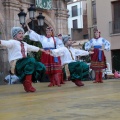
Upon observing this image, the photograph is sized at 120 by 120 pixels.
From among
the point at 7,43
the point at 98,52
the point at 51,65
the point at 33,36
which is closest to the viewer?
the point at 7,43

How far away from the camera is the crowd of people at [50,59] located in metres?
6.64

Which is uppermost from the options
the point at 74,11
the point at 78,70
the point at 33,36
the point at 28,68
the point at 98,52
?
the point at 74,11

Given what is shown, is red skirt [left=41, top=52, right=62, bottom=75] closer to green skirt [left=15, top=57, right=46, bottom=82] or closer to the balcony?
green skirt [left=15, top=57, right=46, bottom=82]

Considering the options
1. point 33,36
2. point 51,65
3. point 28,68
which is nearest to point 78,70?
point 51,65

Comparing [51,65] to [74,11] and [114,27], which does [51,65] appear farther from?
[74,11]

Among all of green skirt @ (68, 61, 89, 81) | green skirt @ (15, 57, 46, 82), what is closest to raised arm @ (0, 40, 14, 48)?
green skirt @ (15, 57, 46, 82)

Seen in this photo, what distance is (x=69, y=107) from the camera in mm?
3965

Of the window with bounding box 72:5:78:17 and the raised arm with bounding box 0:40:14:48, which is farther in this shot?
the window with bounding box 72:5:78:17

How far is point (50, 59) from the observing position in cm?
869

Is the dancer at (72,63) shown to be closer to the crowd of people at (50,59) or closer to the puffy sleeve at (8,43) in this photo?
the crowd of people at (50,59)

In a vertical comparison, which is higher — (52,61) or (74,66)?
(52,61)

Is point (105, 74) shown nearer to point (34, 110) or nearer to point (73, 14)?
point (34, 110)

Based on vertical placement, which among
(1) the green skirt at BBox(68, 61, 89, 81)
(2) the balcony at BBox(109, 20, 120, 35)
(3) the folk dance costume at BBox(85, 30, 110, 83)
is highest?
(2) the balcony at BBox(109, 20, 120, 35)

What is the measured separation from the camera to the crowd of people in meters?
6.64
